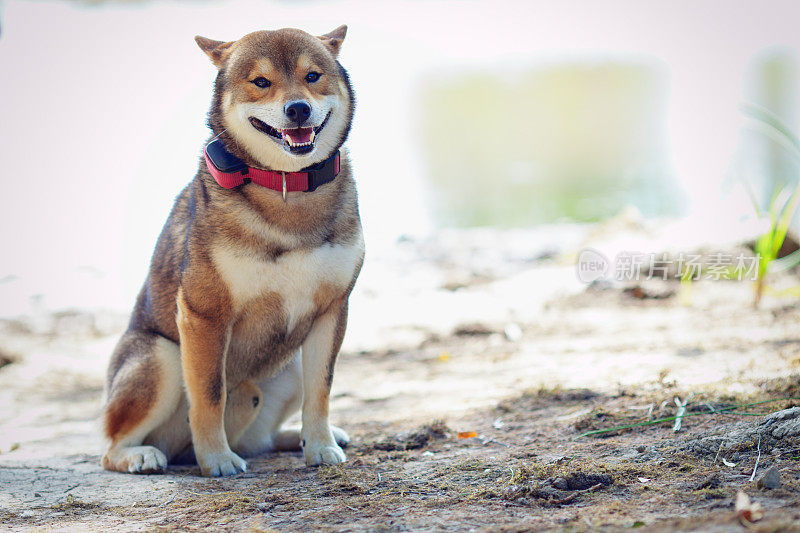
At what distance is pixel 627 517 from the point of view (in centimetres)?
205

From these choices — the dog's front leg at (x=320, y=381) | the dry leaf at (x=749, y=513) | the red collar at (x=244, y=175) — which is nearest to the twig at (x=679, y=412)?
the dry leaf at (x=749, y=513)

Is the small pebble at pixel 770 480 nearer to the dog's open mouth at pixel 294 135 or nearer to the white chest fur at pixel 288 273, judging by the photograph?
the white chest fur at pixel 288 273

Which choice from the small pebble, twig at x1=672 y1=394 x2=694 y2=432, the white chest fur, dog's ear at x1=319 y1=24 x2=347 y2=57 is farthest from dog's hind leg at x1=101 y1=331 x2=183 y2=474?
the small pebble

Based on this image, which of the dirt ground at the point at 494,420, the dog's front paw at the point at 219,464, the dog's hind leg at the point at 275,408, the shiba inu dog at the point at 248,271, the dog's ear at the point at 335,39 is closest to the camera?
the dirt ground at the point at 494,420

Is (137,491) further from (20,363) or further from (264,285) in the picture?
(20,363)

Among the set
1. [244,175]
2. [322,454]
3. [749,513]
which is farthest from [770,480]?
[244,175]

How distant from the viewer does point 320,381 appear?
3213mm

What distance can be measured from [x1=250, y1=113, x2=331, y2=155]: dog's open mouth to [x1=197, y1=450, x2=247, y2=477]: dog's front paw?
129 centimetres

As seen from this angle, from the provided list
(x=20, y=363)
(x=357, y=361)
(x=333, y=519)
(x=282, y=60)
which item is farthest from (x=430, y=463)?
(x=20, y=363)

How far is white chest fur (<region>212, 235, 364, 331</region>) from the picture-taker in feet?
9.47

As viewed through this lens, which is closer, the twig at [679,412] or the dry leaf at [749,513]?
the dry leaf at [749,513]

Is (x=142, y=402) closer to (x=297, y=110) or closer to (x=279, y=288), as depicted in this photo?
(x=279, y=288)

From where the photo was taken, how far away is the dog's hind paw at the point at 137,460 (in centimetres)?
310

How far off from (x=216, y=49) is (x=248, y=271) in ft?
3.19
